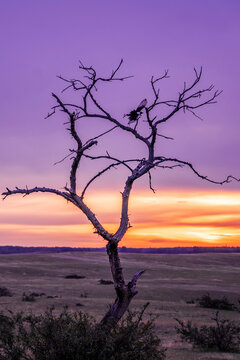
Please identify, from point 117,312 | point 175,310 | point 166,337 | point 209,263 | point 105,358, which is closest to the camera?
point 105,358

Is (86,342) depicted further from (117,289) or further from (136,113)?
(136,113)

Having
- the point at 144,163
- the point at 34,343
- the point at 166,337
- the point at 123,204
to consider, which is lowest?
the point at 166,337

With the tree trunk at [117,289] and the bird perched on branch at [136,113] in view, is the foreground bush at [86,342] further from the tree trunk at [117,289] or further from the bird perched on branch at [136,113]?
the bird perched on branch at [136,113]

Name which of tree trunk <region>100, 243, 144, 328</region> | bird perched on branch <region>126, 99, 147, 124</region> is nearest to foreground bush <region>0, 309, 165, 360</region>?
tree trunk <region>100, 243, 144, 328</region>

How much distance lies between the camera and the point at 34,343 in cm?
809

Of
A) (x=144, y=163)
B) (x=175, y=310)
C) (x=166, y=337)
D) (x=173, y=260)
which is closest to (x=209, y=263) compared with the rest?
(x=173, y=260)

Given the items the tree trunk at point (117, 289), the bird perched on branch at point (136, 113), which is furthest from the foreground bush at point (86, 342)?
the bird perched on branch at point (136, 113)

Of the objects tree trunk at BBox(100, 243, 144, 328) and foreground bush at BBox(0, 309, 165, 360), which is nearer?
foreground bush at BBox(0, 309, 165, 360)

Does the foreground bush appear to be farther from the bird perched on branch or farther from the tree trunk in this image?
the bird perched on branch

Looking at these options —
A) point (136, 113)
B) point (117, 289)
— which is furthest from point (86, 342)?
point (136, 113)

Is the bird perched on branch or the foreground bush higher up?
the bird perched on branch

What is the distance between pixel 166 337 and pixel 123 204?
9.18 m

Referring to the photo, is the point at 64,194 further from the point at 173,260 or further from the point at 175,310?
the point at 173,260

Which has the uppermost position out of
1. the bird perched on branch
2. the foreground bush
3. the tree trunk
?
the bird perched on branch
